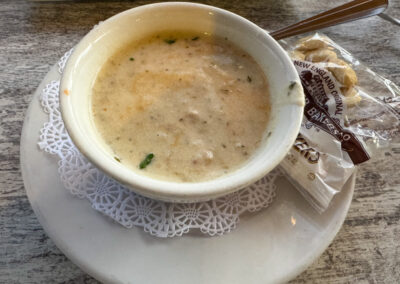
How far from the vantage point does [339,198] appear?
101 centimetres

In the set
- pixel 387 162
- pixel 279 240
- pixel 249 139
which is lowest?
pixel 387 162

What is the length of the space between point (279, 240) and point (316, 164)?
24cm

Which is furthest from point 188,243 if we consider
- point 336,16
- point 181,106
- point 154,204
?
point 336,16

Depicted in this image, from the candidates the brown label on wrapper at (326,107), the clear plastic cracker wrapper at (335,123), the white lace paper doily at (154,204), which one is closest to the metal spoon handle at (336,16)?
the clear plastic cracker wrapper at (335,123)

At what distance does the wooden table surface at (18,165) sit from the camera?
105cm

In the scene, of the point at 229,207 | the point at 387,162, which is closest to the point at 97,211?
the point at 229,207

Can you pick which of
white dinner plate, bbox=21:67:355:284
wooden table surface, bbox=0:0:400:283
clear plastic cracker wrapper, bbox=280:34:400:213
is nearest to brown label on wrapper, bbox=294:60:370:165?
clear plastic cracker wrapper, bbox=280:34:400:213

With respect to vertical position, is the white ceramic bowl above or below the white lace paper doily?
above

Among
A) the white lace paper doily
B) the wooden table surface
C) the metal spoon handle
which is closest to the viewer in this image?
the white lace paper doily

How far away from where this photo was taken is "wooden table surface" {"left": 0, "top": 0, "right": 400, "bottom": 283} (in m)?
1.05

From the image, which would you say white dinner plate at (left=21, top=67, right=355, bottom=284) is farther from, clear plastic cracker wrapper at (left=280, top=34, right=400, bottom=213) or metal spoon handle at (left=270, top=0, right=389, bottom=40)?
metal spoon handle at (left=270, top=0, right=389, bottom=40)

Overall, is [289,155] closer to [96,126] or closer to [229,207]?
[229,207]

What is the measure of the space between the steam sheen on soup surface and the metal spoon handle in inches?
13.9

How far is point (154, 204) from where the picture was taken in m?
0.98
